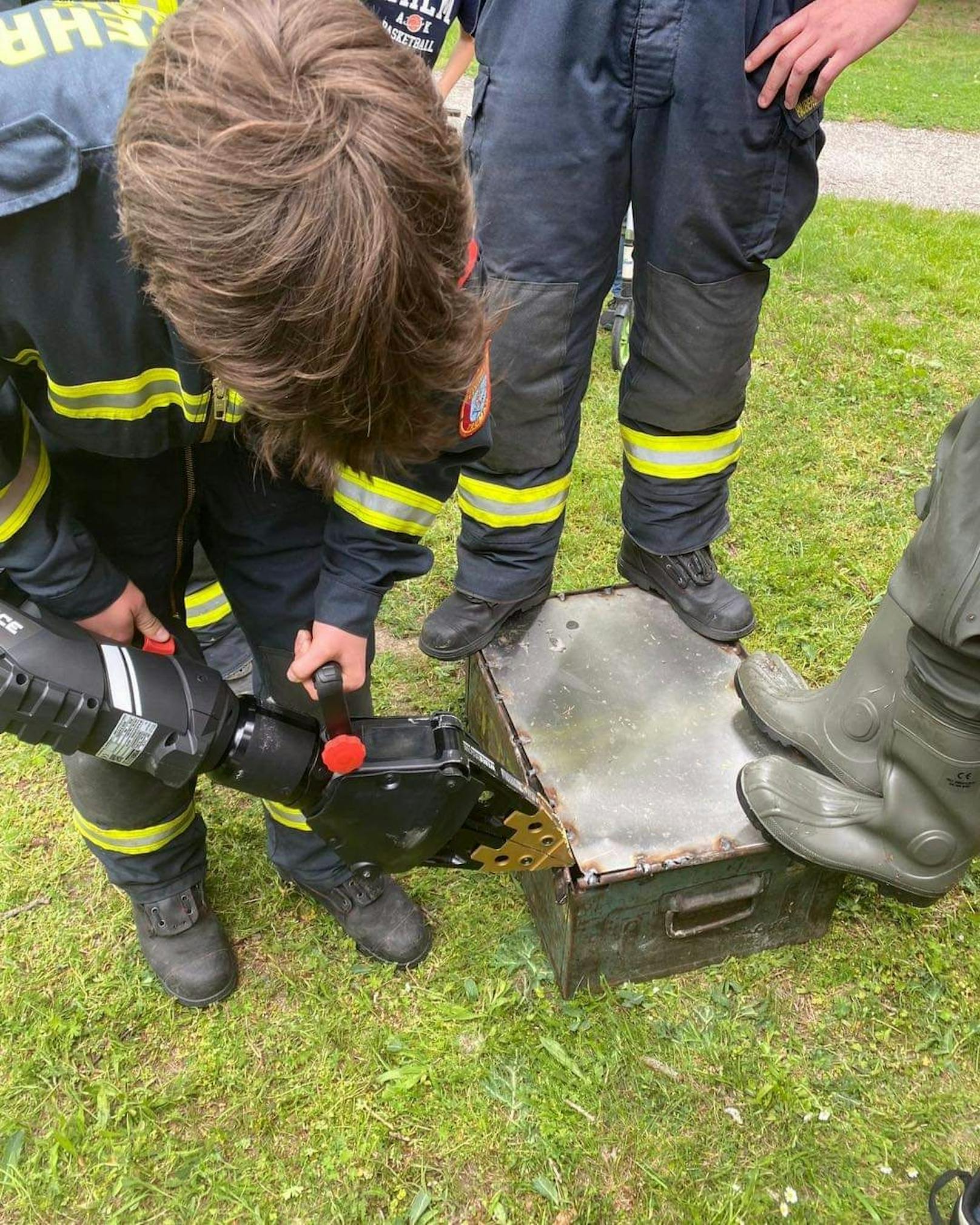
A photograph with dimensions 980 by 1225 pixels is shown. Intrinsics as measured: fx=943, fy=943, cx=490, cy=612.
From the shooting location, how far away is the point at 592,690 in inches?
79.5

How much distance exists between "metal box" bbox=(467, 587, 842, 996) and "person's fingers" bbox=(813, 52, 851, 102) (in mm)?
1112

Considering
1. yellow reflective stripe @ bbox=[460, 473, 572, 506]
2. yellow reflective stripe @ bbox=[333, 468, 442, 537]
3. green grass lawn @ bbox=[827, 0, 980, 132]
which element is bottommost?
green grass lawn @ bbox=[827, 0, 980, 132]

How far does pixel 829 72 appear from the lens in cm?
174

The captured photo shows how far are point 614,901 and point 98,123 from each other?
1399 millimetres

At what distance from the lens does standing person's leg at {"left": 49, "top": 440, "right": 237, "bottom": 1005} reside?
1.42 m

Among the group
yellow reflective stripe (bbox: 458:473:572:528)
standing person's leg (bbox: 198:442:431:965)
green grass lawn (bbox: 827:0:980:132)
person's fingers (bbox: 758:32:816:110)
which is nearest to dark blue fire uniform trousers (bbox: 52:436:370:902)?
standing person's leg (bbox: 198:442:431:965)

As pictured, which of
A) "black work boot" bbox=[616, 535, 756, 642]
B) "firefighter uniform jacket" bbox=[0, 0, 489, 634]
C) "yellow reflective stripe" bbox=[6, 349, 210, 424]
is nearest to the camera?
"firefighter uniform jacket" bbox=[0, 0, 489, 634]

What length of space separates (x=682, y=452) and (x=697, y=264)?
16.9 inches

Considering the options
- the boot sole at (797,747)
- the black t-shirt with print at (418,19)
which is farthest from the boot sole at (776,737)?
the black t-shirt with print at (418,19)

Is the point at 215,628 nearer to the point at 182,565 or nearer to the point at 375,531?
the point at 182,565

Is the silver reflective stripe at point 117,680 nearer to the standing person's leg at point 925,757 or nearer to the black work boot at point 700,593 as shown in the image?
the standing person's leg at point 925,757

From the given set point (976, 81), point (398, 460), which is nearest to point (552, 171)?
point (398, 460)

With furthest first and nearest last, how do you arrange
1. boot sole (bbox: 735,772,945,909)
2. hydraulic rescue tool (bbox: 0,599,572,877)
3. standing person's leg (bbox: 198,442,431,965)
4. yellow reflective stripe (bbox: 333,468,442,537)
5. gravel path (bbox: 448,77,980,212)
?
gravel path (bbox: 448,77,980,212)
boot sole (bbox: 735,772,945,909)
standing person's leg (bbox: 198,442,431,965)
yellow reflective stripe (bbox: 333,468,442,537)
hydraulic rescue tool (bbox: 0,599,572,877)

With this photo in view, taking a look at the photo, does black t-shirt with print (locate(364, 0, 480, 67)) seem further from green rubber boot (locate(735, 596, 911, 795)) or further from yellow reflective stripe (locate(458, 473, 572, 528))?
green rubber boot (locate(735, 596, 911, 795))
